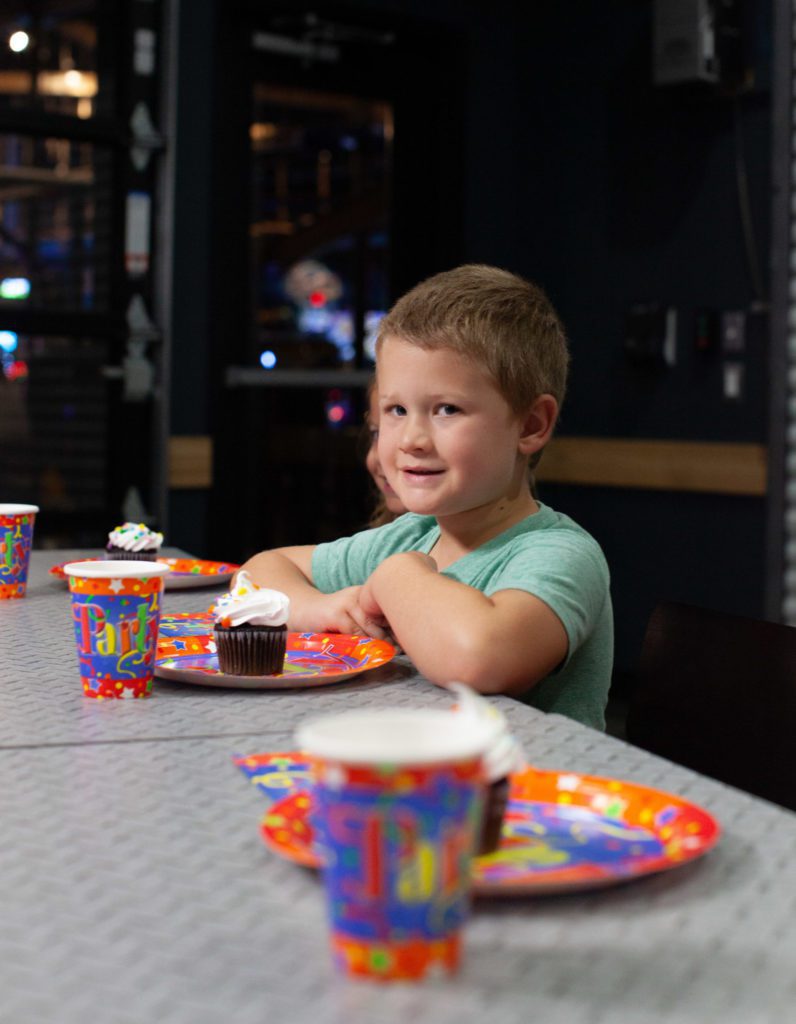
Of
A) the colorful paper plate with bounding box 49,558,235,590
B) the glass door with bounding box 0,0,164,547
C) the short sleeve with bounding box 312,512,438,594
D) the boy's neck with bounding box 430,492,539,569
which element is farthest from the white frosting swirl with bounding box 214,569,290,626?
the glass door with bounding box 0,0,164,547

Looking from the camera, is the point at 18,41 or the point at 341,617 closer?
the point at 341,617

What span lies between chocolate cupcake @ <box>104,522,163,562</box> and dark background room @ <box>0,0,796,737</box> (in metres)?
2.65

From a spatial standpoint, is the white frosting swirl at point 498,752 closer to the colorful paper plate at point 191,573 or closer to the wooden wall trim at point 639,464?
the colorful paper plate at point 191,573

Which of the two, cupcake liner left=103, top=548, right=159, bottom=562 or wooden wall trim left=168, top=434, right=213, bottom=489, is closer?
cupcake liner left=103, top=548, right=159, bottom=562

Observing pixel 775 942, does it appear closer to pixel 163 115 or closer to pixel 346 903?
pixel 346 903

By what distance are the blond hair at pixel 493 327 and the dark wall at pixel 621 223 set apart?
3.06 meters

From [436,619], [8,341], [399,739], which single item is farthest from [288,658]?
[8,341]

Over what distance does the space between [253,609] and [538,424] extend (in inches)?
21.1

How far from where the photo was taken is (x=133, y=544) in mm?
2143

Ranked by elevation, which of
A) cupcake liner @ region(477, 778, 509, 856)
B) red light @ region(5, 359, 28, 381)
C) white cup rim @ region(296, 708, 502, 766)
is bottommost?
cupcake liner @ region(477, 778, 509, 856)

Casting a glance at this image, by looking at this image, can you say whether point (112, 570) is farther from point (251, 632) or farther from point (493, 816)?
point (493, 816)

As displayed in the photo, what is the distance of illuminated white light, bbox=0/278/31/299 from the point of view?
4.59 meters

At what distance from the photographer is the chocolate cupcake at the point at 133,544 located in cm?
215

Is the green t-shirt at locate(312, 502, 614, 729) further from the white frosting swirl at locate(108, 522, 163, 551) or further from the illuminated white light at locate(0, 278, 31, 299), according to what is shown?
the illuminated white light at locate(0, 278, 31, 299)
